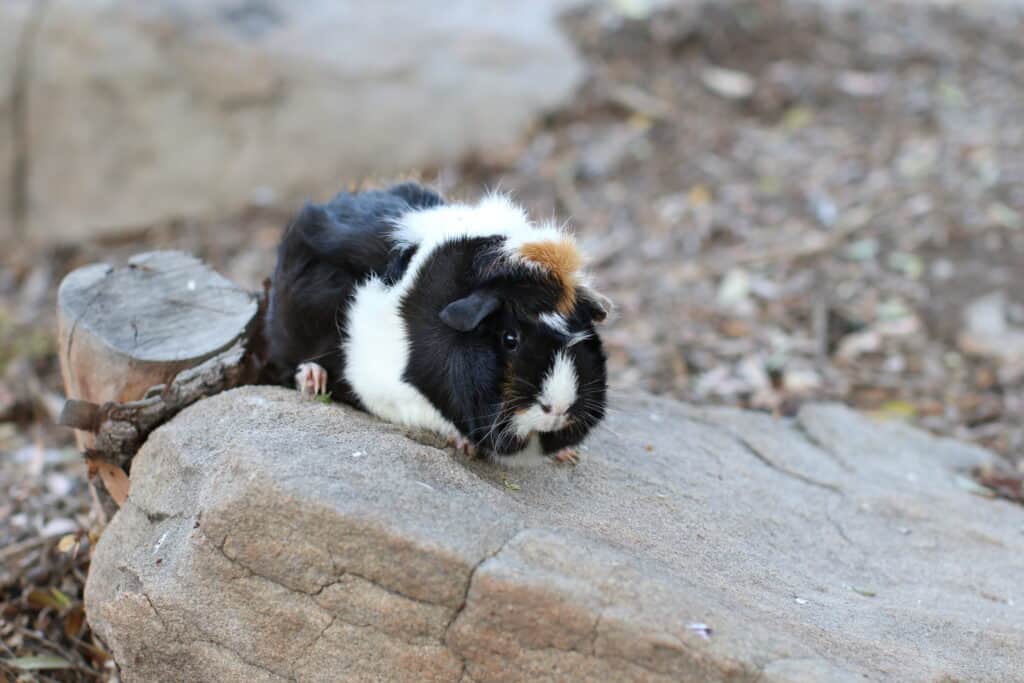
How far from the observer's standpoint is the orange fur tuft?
7.71 feet

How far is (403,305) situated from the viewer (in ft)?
8.01

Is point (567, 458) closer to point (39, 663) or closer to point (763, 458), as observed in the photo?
point (763, 458)

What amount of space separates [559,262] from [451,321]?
0.30 m

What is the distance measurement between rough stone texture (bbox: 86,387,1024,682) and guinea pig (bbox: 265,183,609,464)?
0.12m

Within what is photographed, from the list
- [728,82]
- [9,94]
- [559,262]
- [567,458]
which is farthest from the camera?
[728,82]

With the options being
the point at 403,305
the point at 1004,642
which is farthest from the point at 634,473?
the point at 1004,642

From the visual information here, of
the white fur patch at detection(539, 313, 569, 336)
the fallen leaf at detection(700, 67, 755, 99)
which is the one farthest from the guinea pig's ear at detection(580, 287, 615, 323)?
the fallen leaf at detection(700, 67, 755, 99)

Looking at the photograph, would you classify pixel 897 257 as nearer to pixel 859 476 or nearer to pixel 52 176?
pixel 859 476

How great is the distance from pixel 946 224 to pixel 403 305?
391 cm

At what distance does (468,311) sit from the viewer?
2242 mm

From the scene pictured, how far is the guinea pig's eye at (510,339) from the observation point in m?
2.30

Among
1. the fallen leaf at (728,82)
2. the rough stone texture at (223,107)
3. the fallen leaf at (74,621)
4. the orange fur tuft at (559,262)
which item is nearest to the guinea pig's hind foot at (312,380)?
the orange fur tuft at (559,262)

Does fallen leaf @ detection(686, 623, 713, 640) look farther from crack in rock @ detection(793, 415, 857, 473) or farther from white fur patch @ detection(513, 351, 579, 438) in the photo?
crack in rock @ detection(793, 415, 857, 473)

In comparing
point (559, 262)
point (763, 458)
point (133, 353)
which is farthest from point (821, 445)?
point (133, 353)
